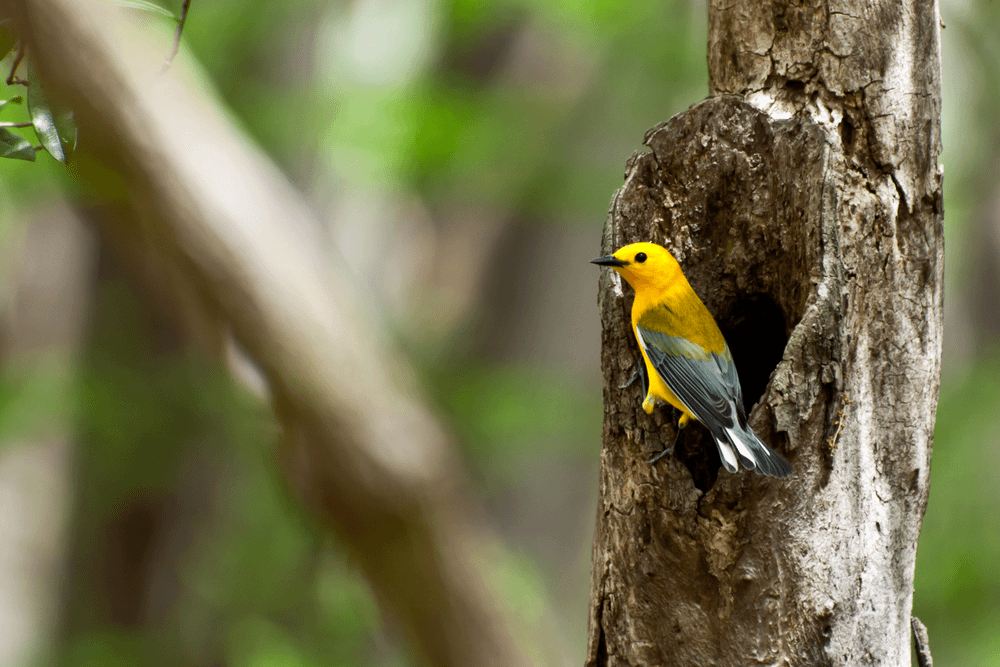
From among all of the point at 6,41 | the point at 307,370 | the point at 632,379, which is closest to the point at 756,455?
the point at 632,379

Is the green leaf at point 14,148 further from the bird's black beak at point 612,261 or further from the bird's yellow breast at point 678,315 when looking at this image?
the bird's yellow breast at point 678,315

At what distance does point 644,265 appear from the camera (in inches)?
69.3

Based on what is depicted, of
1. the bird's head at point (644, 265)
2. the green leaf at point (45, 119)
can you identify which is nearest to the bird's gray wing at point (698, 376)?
the bird's head at point (644, 265)

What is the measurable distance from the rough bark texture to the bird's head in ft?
0.24

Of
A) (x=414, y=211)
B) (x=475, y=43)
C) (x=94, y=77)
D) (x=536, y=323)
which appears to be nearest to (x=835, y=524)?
(x=94, y=77)

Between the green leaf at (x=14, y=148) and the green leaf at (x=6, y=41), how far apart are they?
0.52 ft

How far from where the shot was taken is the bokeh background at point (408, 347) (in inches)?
183

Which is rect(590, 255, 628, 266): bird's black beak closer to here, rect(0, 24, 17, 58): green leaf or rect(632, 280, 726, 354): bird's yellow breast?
rect(632, 280, 726, 354): bird's yellow breast

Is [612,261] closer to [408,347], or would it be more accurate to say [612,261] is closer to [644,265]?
[644,265]

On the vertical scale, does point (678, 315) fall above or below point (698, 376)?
above

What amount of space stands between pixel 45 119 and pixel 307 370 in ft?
2.24

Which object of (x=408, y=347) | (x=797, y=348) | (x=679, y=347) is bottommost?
(x=797, y=348)

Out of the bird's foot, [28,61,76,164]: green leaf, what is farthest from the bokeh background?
[28,61,76,164]: green leaf

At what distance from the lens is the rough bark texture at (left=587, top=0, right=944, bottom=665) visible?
1.58m
